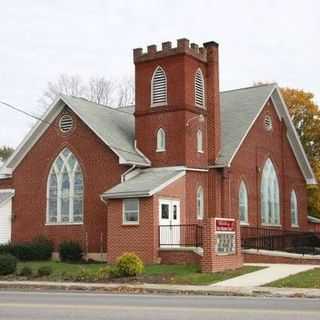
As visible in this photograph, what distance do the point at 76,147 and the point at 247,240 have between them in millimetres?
9697

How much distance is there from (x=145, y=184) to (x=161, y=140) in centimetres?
398

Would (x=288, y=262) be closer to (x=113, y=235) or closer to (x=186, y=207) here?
(x=186, y=207)

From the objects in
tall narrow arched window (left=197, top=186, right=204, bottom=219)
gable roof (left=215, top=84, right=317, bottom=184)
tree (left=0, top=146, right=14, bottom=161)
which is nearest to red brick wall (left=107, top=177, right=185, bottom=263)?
tall narrow arched window (left=197, top=186, right=204, bottom=219)

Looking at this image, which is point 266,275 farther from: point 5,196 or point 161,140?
point 5,196

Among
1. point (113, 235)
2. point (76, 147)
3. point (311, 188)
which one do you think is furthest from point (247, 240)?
point (311, 188)

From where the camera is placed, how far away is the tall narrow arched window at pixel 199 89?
3334 cm

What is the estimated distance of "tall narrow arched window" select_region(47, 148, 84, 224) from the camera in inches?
1313

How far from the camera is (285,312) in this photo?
13734mm

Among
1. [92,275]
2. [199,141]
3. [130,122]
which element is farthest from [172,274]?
[130,122]

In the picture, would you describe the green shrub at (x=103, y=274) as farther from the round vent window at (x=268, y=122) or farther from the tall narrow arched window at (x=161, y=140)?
the round vent window at (x=268, y=122)

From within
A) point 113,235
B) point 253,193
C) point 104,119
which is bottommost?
point 113,235

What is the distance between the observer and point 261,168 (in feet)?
123

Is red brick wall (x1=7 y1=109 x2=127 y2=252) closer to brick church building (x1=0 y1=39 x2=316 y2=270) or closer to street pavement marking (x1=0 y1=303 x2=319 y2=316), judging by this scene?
brick church building (x1=0 y1=39 x2=316 y2=270)

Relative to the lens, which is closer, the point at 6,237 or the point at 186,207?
the point at 186,207
